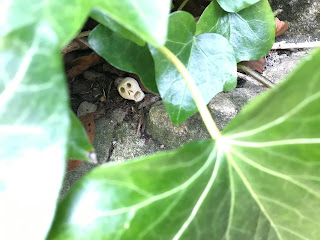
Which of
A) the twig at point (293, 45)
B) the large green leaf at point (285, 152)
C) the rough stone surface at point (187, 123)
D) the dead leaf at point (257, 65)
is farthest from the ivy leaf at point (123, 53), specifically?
the twig at point (293, 45)

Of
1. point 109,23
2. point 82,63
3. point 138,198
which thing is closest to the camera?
point 138,198

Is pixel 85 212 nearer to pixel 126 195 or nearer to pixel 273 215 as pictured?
pixel 126 195

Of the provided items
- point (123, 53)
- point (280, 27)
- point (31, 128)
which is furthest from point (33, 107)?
point (280, 27)

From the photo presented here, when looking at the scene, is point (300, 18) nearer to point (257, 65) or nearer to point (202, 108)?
point (257, 65)

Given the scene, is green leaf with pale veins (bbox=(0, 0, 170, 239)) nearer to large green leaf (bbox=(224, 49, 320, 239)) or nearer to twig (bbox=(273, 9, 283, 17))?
large green leaf (bbox=(224, 49, 320, 239))

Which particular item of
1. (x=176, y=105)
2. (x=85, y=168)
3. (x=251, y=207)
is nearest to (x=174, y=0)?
(x=176, y=105)

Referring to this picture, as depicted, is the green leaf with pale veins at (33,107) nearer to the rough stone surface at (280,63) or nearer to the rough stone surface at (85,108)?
the rough stone surface at (85,108)
